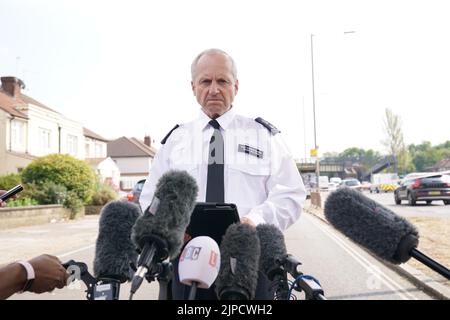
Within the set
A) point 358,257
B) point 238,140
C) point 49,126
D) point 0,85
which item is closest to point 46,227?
point 358,257

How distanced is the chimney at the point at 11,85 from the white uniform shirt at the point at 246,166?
125 ft

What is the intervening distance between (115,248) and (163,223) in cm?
45

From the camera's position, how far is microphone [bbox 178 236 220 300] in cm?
136

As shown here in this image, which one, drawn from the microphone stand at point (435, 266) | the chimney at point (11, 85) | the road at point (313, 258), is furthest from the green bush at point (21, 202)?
the chimney at point (11, 85)

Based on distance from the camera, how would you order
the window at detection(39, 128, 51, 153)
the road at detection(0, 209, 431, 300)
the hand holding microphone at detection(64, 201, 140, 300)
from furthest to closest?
the window at detection(39, 128, 51, 153), the road at detection(0, 209, 431, 300), the hand holding microphone at detection(64, 201, 140, 300)

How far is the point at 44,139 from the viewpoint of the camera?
3612cm

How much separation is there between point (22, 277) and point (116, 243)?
1.24ft

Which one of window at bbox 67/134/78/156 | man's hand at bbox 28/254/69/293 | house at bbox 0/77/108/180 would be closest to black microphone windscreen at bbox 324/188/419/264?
man's hand at bbox 28/254/69/293

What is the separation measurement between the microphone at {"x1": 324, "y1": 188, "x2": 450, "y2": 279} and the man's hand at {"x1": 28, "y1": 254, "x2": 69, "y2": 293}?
1.05 metres

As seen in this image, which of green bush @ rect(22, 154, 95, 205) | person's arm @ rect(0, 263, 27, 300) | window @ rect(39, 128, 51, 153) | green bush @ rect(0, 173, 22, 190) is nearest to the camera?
person's arm @ rect(0, 263, 27, 300)

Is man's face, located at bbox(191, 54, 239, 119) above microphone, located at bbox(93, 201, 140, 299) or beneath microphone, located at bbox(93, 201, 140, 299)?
above

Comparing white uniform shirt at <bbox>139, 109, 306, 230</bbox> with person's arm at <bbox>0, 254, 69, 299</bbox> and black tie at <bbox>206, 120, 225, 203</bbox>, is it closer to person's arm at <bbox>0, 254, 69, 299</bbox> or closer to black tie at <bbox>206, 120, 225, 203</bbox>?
black tie at <bbox>206, 120, 225, 203</bbox>

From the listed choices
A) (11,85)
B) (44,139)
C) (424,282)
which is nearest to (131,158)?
(44,139)
